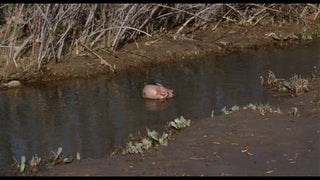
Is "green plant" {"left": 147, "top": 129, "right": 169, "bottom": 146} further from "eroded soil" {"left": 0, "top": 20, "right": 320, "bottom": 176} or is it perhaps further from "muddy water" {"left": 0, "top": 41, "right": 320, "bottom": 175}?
"muddy water" {"left": 0, "top": 41, "right": 320, "bottom": 175}

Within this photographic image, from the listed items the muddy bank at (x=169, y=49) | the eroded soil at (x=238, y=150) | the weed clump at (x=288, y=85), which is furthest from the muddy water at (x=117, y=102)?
the eroded soil at (x=238, y=150)

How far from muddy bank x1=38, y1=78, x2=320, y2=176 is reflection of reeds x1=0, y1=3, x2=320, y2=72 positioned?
4106mm

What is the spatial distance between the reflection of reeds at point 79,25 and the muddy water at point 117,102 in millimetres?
1049

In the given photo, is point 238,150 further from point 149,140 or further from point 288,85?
point 288,85

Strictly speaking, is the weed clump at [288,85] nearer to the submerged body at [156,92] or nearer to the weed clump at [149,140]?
the submerged body at [156,92]

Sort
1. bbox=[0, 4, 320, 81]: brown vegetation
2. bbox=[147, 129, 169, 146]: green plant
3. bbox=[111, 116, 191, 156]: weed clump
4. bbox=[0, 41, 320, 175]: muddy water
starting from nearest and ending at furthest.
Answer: bbox=[111, 116, 191, 156]: weed clump → bbox=[147, 129, 169, 146]: green plant → bbox=[0, 41, 320, 175]: muddy water → bbox=[0, 4, 320, 81]: brown vegetation

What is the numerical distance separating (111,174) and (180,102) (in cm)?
400

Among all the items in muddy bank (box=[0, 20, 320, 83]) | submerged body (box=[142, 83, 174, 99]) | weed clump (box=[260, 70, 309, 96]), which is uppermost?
muddy bank (box=[0, 20, 320, 83])

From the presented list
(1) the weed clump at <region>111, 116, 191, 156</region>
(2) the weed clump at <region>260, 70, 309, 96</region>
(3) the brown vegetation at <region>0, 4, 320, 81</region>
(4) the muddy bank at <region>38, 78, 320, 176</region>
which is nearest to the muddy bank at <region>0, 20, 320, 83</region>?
(3) the brown vegetation at <region>0, 4, 320, 81</region>

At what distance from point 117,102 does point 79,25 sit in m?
3.53

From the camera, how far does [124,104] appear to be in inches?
396

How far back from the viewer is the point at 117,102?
10.2 meters

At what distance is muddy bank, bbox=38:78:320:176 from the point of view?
6.39m

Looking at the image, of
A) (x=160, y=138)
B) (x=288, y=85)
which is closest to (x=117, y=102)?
(x=160, y=138)
